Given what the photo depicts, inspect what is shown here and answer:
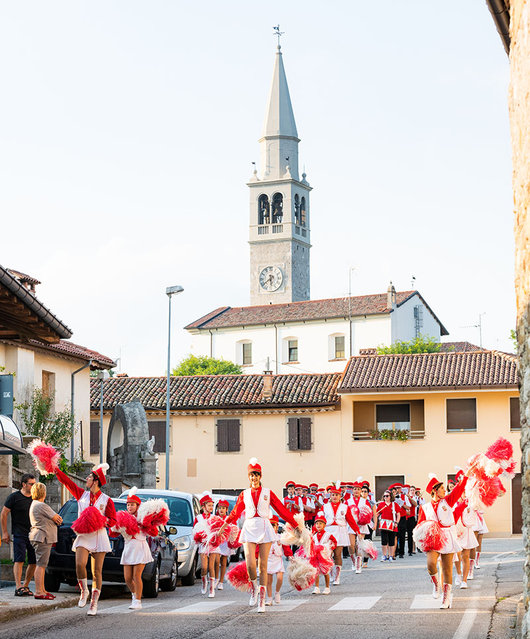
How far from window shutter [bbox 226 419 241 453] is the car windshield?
30.3m

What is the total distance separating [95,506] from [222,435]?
121ft

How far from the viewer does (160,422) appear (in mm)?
52875

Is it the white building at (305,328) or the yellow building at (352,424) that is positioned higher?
the white building at (305,328)

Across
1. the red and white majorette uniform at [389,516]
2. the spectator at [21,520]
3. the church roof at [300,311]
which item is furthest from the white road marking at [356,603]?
the church roof at [300,311]

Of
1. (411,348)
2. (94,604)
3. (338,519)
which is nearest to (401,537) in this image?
(338,519)

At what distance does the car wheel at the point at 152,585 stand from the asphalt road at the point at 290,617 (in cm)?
18

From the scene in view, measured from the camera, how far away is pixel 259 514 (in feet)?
51.8

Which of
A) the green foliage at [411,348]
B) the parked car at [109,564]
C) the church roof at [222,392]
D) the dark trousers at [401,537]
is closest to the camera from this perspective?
the parked car at [109,564]

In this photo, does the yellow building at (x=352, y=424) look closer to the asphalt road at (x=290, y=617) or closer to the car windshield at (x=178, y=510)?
the car windshield at (x=178, y=510)

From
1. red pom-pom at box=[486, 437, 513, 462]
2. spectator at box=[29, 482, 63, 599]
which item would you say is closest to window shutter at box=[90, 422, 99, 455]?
spectator at box=[29, 482, 63, 599]

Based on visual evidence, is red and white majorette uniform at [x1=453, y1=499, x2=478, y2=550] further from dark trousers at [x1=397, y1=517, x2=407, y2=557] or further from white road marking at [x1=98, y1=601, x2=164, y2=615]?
dark trousers at [x1=397, y1=517, x2=407, y2=557]

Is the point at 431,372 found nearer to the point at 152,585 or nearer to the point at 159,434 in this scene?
the point at 159,434

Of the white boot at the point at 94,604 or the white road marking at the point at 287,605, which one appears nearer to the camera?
Answer: the white boot at the point at 94,604

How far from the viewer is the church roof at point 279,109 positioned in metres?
120
